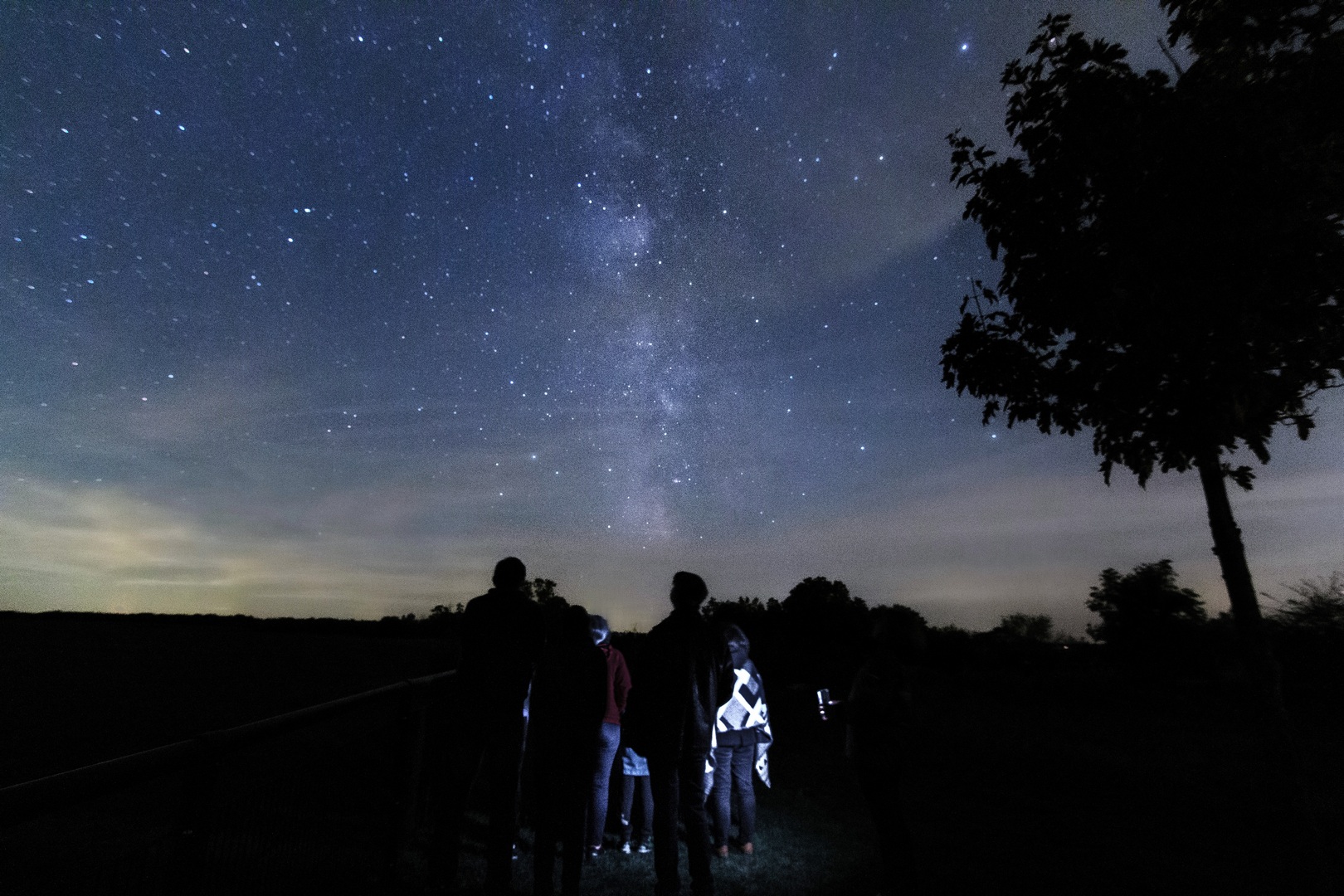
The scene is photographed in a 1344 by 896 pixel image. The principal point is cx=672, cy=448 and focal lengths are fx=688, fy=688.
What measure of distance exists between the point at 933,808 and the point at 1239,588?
4.34m

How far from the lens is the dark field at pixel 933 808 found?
3756 millimetres

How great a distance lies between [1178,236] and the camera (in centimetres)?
468

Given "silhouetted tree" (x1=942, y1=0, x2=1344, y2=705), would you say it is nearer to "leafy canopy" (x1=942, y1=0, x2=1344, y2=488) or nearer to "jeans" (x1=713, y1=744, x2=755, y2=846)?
"leafy canopy" (x1=942, y1=0, x2=1344, y2=488)

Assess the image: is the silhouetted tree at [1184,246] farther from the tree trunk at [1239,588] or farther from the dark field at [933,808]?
the dark field at [933,808]

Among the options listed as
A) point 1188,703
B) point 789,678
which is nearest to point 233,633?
point 789,678

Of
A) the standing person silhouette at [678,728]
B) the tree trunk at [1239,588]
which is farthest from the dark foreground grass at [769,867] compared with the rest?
the tree trunk at [1239,588]

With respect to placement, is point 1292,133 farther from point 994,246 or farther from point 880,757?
point 880,757

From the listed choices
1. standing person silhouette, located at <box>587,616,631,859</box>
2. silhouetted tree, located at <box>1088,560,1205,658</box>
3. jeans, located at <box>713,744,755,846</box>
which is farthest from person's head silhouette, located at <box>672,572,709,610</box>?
silhouetted tree, located at <box>1088,560,1205,658</box>

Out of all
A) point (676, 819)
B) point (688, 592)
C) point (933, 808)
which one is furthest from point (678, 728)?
point (933, 808)

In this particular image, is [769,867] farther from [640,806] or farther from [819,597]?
[819,597]

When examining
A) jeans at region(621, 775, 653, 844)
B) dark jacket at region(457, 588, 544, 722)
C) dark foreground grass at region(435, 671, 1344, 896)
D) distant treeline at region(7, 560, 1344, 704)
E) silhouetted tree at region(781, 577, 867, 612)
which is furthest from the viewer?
silhouetted tree at region(781, 577, 867, 612)

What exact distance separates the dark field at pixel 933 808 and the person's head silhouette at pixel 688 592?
6.11ft

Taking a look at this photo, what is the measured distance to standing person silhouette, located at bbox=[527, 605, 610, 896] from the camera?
14.2 ft

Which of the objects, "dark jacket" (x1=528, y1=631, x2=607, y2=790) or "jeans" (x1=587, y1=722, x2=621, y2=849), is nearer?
"dark jacket" (x1=528, y1=631, x2=607, y2=790)
